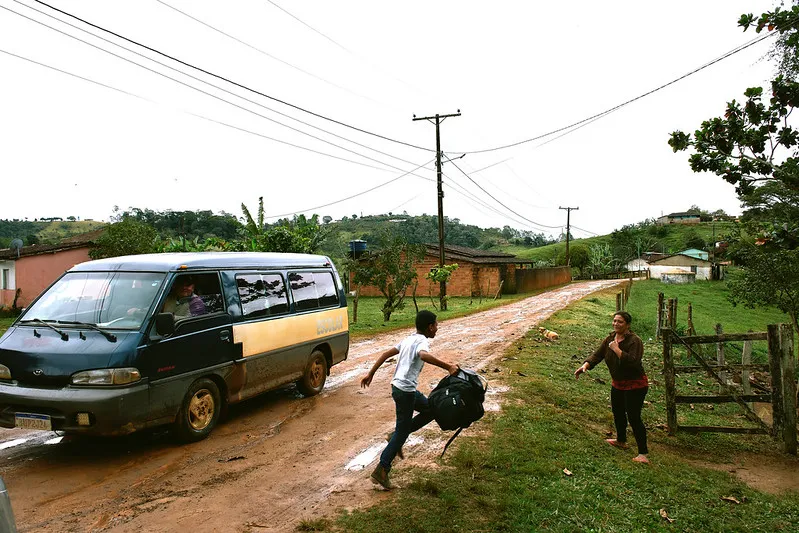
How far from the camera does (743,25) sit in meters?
7.05

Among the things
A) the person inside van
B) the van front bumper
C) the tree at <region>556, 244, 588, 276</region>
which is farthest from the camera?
the tree at <region>556, 244, 588, 276</region>

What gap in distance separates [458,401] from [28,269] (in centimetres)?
2920

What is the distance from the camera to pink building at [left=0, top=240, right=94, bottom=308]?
26703 millimetres

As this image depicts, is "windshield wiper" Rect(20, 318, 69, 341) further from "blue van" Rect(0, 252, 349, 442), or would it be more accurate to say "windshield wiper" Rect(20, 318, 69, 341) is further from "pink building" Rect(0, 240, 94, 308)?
"pink building" Rect(0, 240, 94, 308)

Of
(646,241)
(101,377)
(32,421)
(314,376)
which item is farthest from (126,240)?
(646,241)

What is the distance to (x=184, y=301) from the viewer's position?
6652 millimetres

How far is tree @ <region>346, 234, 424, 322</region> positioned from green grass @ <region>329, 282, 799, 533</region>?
1267 centimetres

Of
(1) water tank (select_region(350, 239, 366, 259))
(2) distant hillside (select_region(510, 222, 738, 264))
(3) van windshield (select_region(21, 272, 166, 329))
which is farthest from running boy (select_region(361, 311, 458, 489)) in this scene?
(2) distant hillside (select_region(510, 222, 738, 264))

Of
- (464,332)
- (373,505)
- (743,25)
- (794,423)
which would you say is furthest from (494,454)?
(464,332)

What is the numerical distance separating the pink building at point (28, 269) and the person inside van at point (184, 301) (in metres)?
23.4

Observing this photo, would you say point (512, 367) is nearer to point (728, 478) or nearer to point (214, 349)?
point (728, 478)

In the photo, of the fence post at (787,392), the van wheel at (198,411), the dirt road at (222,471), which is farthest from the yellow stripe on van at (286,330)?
the fence post at (787,392)

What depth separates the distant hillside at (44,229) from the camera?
63344mm

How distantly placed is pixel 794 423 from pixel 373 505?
5.77m
